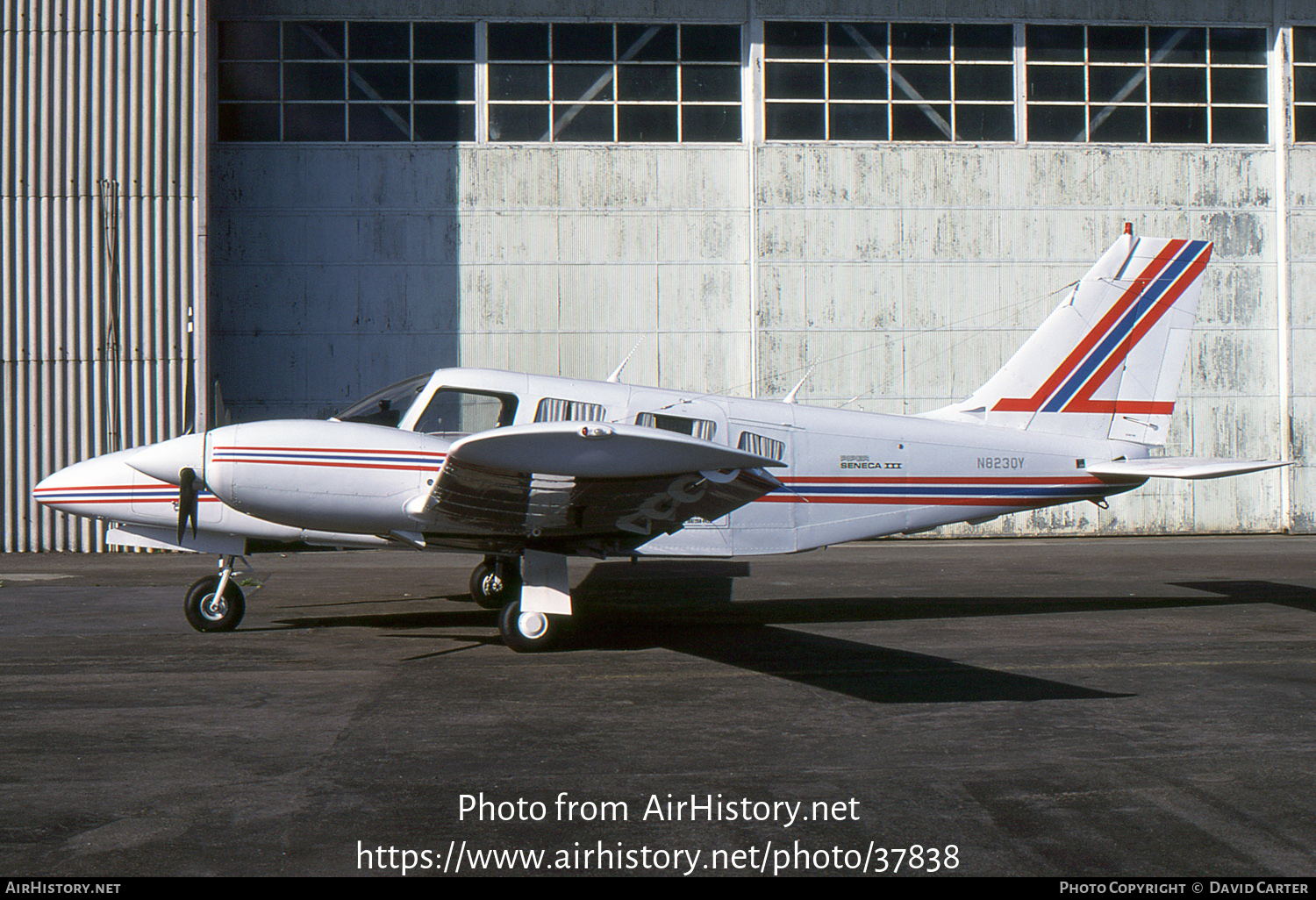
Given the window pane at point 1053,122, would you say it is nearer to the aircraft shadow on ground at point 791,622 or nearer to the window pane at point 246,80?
the aircraft shadow on ground at point 791,622

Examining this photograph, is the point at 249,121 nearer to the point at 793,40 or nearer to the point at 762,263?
the point at 762,263

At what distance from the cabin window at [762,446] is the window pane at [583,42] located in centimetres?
1234

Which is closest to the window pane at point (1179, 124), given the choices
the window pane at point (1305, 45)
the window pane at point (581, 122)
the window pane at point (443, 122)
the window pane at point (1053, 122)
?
the window pane at point (1053, 122)

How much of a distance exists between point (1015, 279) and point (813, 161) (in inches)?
176

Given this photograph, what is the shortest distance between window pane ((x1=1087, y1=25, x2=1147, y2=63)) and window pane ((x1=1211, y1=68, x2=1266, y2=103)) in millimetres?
1547

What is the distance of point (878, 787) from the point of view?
15.6 ft

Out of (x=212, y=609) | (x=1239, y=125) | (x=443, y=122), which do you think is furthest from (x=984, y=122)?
(x=212, y=609)

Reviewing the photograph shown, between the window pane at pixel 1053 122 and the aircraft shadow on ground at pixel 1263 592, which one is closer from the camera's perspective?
the aircraft shadow on ground at pixel 1263 592

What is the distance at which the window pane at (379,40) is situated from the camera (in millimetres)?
19203

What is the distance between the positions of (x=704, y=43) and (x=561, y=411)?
512 inches

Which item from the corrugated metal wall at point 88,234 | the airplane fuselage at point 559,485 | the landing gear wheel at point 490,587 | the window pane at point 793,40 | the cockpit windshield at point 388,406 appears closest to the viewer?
the airplane fuselage at point 559,485

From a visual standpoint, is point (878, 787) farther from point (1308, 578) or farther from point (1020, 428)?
point (1308, 578)

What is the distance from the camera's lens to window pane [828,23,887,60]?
1956 cm

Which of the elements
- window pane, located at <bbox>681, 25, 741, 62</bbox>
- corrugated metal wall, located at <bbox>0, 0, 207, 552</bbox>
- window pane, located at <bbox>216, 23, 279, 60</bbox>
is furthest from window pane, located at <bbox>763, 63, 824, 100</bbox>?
corrugated metal wall, located at <bbox>0, 0, 207, 552</bbox>
